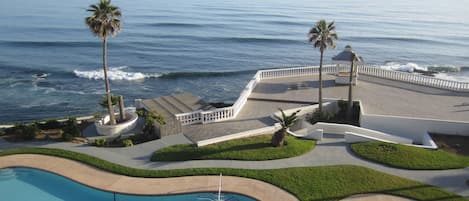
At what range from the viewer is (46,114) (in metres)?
39.8

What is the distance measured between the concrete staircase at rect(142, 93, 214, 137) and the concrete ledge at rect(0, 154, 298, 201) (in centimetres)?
542

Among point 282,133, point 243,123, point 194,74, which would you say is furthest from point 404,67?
point 282,133

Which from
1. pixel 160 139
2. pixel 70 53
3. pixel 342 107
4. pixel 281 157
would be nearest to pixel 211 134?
pixel 160 139

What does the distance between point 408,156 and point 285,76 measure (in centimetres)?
1801

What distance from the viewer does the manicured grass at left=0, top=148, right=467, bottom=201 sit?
62.0 feet

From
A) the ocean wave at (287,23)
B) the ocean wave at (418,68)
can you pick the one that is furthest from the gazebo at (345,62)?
the ocean wave at (287,23)

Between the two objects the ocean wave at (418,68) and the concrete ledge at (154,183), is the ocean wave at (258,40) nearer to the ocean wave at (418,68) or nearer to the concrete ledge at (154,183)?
the ocean wave at (418,68)

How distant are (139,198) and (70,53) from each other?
5870 centimetres

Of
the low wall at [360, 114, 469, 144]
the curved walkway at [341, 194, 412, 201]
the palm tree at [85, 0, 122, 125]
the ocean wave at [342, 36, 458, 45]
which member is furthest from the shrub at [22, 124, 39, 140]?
the ocean wave at [342, 36, 458, 45]

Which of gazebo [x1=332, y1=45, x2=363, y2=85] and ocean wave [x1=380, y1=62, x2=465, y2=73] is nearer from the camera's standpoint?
gazebo [x1=332, y1=45, x2=363, y2=85]

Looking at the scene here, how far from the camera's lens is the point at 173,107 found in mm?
28984

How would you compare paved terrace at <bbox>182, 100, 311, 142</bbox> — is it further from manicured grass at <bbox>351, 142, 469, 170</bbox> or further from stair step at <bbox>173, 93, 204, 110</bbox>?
manicured grass at <bbox>351, 142, 469, 170</bbox>

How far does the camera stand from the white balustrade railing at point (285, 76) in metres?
27.4

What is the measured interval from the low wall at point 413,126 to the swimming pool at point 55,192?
13.0m
